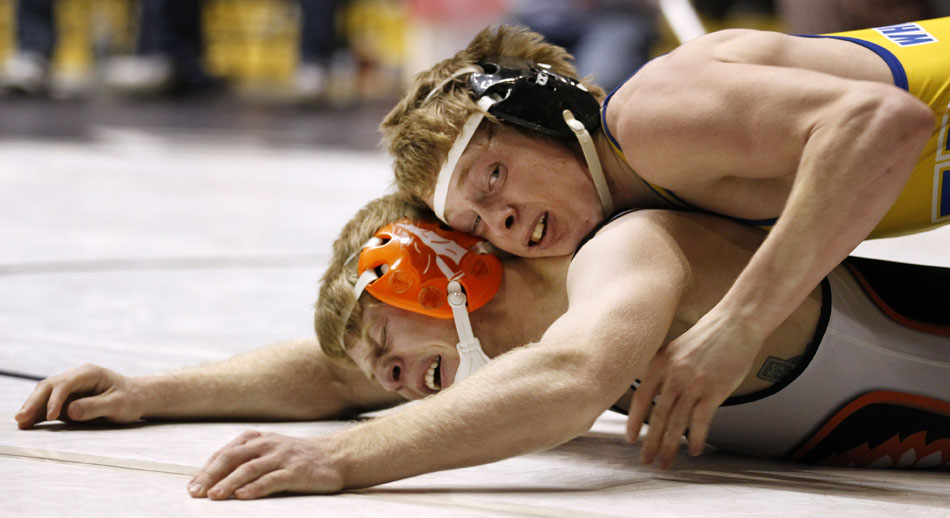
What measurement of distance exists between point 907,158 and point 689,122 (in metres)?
0.38

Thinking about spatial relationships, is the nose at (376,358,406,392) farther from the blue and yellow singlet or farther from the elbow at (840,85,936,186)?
the elbow at (840,85,936,186)

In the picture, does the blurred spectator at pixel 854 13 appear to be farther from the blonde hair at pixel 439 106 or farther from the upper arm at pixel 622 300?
the upper arm at pixel 622 300

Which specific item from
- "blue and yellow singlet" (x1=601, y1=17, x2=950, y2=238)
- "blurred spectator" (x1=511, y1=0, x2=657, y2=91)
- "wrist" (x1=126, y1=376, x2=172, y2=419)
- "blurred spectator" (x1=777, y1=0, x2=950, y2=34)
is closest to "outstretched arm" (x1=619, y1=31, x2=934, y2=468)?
"blue and yellow singlet" (x1=601, y1=17, x2=950, y2=238)

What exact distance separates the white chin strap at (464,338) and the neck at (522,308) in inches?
1.4

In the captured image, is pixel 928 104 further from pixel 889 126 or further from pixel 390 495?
pixel 390 495

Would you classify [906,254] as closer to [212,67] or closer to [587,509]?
[587,509]

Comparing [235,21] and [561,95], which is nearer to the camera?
[561,95]

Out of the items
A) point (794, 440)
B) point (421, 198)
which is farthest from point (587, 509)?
point (421, 198)

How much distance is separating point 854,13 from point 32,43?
851 cm

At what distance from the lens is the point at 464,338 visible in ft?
8.38

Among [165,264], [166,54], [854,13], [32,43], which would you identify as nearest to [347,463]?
[165,264]

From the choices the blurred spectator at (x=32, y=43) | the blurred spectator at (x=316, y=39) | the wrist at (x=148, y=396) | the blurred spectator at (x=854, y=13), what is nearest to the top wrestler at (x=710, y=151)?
the wrist at (x=148, y=396)

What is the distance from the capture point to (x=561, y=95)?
2.64m

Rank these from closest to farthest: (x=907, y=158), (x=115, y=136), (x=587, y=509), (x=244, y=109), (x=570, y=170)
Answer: (x=587, y=509) → (x=907, y=158) → (x=570, y=170) → (x=115, y=136) → (x=244, y=109)
